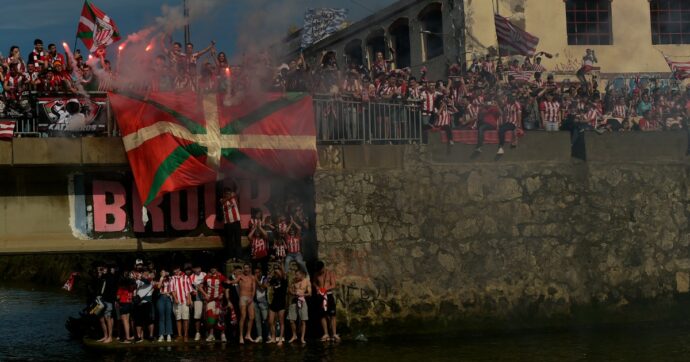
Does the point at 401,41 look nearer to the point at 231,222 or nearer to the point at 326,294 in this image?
the point at 231,222

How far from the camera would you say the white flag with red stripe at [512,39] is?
80.5 feet

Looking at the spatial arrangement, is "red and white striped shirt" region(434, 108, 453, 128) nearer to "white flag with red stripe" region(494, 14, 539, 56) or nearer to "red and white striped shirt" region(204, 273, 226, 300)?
"red and white striped shirt" region(204, 273, 226, 300)

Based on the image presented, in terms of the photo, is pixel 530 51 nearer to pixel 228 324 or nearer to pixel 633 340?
pixel 633 340

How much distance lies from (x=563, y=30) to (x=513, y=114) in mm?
7883

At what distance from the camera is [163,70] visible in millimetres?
17250

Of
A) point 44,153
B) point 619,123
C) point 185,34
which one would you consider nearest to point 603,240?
point 619,123

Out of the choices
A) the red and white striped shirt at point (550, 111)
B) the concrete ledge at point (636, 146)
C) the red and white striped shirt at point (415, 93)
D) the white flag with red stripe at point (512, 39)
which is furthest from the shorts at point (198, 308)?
the white flag with red stripe at point (512, 39)

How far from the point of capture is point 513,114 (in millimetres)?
18406

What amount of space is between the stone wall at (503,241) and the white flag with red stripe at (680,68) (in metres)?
6.79

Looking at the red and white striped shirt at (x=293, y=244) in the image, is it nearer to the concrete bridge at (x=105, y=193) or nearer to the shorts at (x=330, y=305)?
the concrete bridge at (x=105, y=193)

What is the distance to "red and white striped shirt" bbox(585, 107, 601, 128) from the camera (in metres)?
19.6

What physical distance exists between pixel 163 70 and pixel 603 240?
8683 millimetres

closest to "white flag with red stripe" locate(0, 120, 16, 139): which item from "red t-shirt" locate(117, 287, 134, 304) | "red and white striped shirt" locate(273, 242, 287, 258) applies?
"red t-shirt" locate(117, 287, 134, 304)

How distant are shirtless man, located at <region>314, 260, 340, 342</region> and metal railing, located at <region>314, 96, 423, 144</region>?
2388 mm
